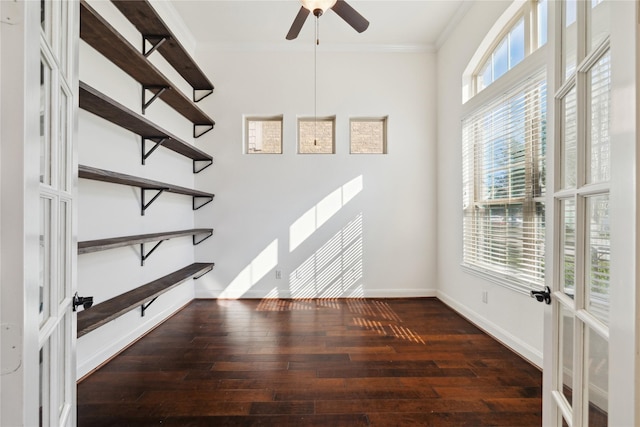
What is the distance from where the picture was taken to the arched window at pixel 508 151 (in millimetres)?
2100

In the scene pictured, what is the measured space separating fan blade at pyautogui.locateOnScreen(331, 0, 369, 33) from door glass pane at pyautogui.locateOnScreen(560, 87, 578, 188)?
162 cm

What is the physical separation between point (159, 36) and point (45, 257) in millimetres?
2451

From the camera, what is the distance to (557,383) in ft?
3.48

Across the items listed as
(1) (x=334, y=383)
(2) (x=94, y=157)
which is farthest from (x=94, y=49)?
(1) (x=334, y=383)

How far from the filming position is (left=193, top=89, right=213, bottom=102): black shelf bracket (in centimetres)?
355

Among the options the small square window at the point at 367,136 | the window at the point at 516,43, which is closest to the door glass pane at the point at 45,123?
the window at the point at 516,43

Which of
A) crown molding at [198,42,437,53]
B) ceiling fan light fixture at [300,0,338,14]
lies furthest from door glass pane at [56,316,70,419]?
crown molding at [198,42,437,53]

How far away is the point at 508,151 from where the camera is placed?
2.38 meters

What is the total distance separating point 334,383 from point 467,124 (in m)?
2.71

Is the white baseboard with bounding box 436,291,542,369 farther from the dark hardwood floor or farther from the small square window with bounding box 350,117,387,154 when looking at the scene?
the small square window with bounding box 350,117,387,154

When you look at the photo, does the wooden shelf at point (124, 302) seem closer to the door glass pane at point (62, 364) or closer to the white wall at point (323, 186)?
the door glass pane at point (62, 364)

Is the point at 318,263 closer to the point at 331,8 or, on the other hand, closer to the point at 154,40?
the point at 331,8

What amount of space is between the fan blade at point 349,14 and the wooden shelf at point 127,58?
145cm

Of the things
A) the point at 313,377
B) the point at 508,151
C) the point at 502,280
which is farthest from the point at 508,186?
the point at 313,377
